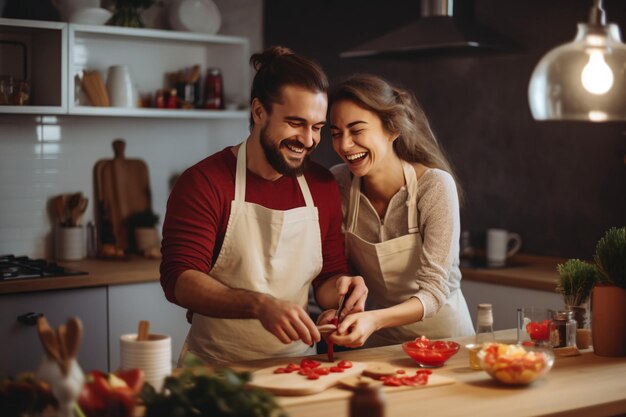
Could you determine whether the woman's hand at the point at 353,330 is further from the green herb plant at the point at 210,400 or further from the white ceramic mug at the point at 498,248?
the white ceramic mug at the point at 498,248

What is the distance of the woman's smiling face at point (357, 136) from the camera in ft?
8.99

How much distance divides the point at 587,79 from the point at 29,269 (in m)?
2.79

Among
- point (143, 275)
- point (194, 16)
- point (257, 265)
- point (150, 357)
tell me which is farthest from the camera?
point (194, 16)

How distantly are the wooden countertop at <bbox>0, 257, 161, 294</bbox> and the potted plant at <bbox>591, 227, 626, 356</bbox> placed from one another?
2175mm

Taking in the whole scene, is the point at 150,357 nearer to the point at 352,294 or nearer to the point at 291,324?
the point at 291,324

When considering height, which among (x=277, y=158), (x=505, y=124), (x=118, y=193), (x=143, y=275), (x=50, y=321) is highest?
(x=505, y=124)

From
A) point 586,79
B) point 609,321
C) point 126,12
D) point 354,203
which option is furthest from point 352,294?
point 126,12

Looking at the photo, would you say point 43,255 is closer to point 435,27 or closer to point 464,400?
point 435,27

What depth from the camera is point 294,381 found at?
2.16 meters

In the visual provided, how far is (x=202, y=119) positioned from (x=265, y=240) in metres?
2.31

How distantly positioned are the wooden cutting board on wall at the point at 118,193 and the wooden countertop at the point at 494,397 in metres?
2.40

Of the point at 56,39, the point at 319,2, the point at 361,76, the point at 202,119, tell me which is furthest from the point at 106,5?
the point at 361,76

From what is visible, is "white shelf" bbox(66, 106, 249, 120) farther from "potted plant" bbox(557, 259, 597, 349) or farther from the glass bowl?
the glass bowl

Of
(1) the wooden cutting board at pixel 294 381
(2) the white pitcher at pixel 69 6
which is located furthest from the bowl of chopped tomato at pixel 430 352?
(2) the white pitcher at pixel 69 6
